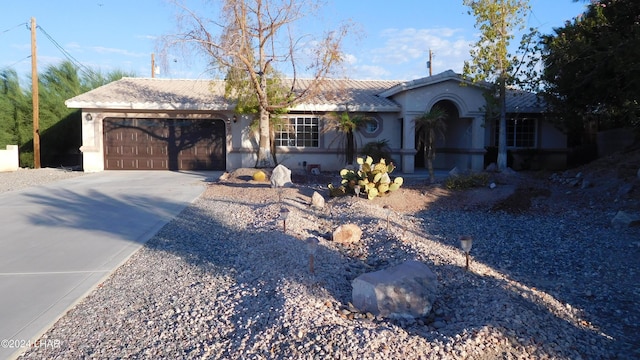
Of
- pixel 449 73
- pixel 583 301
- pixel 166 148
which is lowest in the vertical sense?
pixel 583 301

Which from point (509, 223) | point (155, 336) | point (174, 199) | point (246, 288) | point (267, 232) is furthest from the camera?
point (174, 199)

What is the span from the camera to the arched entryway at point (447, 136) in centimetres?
2150

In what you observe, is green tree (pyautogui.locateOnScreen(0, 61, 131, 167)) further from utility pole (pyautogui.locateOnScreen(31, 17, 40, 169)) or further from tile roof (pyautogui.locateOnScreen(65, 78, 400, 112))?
tile roof (pyautogui.locateOnScreen(65, 78, 400, 112))

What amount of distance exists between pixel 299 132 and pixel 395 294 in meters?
16.7

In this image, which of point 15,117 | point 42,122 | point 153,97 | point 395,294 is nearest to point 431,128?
point 395,294

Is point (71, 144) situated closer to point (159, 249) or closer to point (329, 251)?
point (159, 249)

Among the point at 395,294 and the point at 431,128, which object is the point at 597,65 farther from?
the point at 395,294

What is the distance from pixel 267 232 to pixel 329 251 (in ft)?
5.18

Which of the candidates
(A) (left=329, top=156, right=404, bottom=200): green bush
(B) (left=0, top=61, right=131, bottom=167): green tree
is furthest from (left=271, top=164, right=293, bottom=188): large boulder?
(B) (left=0, top=61, right=131, bottom=167): green tree

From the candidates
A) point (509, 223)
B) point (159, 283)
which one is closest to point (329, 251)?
point (159, 283)

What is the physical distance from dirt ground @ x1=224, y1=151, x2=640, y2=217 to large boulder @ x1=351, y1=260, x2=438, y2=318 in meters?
6.84

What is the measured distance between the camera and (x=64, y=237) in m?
8.37

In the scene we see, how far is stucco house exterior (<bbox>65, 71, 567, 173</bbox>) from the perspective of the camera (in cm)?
2008

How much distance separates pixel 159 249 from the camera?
7590 mm
